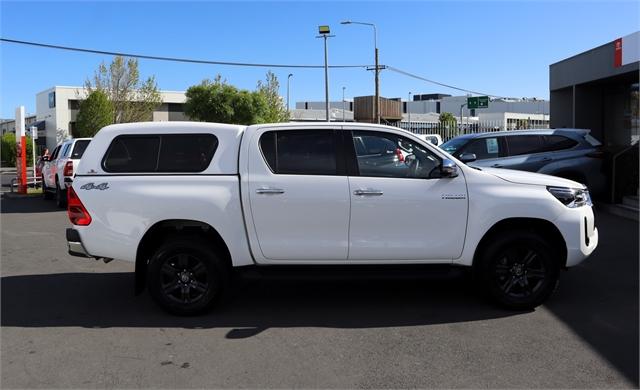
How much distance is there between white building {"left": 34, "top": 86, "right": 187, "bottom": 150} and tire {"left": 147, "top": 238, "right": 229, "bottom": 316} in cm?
5743

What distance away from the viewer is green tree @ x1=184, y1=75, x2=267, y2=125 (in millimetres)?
48750

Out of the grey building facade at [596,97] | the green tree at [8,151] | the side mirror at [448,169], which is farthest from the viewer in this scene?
the green tree at [8,151]

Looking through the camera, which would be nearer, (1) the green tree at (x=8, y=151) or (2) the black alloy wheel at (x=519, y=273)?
(2) the black alloy wheel at (x=519, y=273)

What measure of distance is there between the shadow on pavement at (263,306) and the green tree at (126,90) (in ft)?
146

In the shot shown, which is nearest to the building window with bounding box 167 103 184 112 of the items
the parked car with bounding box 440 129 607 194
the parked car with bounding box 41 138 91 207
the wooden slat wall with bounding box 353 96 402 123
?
the wooden slat wall with bounding box 353 96 402 123

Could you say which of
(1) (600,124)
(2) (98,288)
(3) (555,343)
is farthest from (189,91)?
(3) (555,343)

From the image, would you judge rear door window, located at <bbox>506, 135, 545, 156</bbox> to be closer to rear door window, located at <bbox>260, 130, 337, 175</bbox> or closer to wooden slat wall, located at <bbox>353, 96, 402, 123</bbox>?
rear door window, located at <bbox>260, 130, 337, 175</bbox>

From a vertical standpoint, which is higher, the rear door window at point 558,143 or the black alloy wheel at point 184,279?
the rear door window at point 558,143

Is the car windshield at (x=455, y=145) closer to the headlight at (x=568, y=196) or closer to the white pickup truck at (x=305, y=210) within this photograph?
the headlight at (x=568, y=196)

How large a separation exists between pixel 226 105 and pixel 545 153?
39.1m

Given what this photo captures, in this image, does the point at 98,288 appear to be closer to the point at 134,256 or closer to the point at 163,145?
the point at 134,256

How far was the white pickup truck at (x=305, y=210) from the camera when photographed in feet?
18.2

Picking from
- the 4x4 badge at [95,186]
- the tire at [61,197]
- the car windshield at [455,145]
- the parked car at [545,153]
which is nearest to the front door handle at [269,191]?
the 4x4 badge at [95,186]

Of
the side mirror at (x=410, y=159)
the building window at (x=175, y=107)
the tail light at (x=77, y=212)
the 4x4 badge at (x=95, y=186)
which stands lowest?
the tail light at (x=77, y=212)
